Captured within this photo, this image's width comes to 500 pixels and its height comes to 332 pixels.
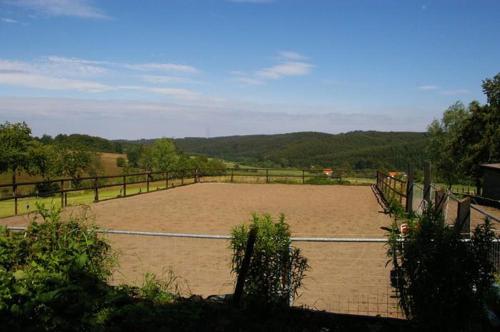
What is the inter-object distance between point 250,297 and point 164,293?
1.00 meters

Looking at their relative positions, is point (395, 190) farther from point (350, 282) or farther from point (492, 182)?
point (492, 182)

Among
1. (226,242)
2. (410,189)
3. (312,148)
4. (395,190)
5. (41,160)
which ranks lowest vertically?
(226,242)

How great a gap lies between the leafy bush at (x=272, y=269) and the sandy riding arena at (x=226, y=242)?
1.40m

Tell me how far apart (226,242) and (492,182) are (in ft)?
82.1

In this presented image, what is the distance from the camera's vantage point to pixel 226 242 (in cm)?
994

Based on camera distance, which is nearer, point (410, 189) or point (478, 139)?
point (410, 189)

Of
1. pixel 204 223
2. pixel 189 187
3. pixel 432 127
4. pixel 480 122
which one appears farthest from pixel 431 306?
pixel 432 127

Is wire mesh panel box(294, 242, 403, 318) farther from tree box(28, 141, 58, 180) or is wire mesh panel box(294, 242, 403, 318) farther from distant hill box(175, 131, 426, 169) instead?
distant hill box(175, 131, 426, 169)

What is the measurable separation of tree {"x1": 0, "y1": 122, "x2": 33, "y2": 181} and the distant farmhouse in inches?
1725

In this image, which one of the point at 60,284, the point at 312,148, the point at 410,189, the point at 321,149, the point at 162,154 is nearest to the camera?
the point at 60,284

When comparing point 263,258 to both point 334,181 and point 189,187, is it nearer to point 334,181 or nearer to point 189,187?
point 189,187

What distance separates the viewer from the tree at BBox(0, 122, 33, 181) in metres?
46.2

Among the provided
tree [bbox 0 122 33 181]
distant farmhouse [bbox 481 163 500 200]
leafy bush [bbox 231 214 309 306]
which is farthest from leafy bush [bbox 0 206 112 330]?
tree [bbox 0 122 33 181]

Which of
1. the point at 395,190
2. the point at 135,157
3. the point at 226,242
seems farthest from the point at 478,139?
the point at 135,157
